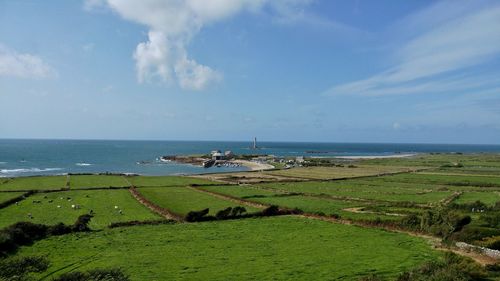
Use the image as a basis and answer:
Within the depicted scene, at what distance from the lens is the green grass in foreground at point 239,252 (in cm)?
2305

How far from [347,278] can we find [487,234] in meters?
15.2

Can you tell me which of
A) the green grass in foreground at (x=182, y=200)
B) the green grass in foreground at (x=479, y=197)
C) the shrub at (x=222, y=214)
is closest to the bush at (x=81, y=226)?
the green grass in foreground at (x=182, y=200)

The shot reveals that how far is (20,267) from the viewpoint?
73.2 feet

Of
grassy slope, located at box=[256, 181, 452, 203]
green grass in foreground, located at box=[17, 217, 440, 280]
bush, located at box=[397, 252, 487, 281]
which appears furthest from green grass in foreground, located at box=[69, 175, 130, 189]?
bush, located at box=[397, 252, 487, 281]

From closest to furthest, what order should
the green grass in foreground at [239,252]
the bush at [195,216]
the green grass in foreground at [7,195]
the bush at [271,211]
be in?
the green grass in foreground at [239,252] < the bush at [195,216] < the bush at [271,211] < the green grass in foreground at [7,195]

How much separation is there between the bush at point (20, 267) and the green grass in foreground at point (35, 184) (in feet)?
132

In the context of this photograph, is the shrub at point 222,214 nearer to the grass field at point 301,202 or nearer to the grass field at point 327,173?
the grass field at point 301,202

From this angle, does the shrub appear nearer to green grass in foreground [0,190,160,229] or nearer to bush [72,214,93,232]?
green grass in foreground [0,190,160,229]

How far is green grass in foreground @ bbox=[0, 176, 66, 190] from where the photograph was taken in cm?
6062

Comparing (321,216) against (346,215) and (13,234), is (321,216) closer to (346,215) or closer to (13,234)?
(346,215)

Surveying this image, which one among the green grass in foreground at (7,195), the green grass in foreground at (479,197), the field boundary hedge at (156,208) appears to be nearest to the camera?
the field boundary hedge at (156,208)

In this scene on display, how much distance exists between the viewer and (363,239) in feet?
104

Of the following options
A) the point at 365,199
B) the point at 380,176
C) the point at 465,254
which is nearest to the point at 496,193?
the point at 365,199

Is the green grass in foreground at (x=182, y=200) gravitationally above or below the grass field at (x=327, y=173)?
below
